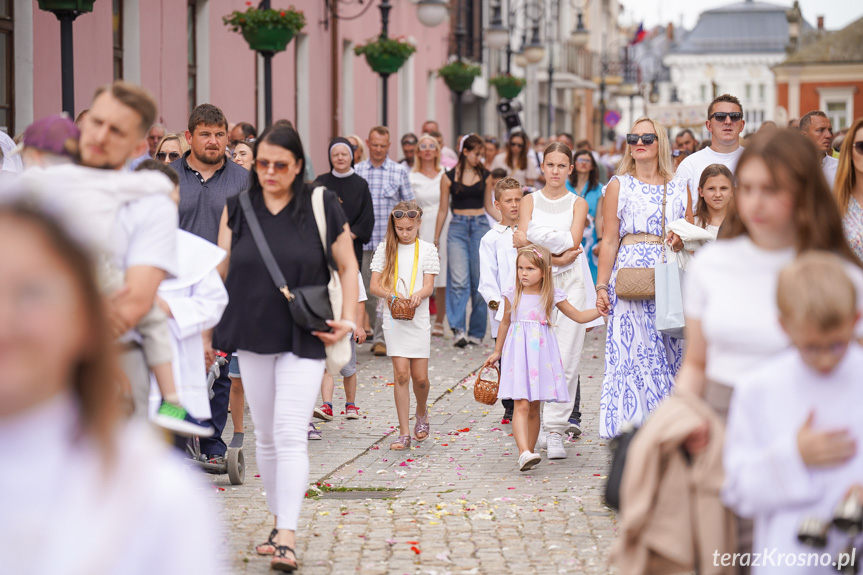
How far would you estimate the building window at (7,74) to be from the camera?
11.2m

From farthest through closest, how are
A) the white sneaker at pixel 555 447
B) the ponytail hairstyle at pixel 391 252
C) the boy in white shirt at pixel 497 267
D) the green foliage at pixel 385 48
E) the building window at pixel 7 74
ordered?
the green foliage at pixel 385 48 < the building window at pixel 7 74 < the boy in white shirt at pixel 497 267 < the ponytail hairstyle at pixel 391 252 < the white sneaker at pixel 555 447

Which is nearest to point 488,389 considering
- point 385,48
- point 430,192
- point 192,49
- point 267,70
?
point 430,192

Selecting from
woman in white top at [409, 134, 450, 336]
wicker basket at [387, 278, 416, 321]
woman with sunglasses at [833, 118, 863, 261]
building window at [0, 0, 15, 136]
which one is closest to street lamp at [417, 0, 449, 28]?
woman in white top at [409, 134, 450, 336]

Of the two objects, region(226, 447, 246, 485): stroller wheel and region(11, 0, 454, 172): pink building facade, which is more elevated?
region(11, 0, 454, 172): pink building facade

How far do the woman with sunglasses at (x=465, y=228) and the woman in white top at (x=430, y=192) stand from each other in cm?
25

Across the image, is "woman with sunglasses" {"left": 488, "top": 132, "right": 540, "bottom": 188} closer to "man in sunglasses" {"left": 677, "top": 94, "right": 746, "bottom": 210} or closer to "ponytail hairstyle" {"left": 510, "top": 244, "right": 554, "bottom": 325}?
"man in sunglasses" {"left": 677, "top": 94, "right": 746, "bottom": 210}

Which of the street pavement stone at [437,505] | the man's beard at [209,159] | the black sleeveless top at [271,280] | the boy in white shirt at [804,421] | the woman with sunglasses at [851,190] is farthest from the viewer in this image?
the man's beard at [209,159]

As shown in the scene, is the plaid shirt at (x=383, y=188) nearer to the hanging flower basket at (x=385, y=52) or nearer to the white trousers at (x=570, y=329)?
the white trousers at (x=570, y=329)

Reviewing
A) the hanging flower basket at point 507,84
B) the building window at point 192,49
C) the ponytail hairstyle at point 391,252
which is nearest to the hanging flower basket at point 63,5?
the ponytail hairstyle at point 391,252

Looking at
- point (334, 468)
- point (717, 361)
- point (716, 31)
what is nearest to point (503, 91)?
point (334, 468)

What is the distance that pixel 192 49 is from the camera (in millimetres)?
16344

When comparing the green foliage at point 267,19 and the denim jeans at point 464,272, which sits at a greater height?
the green foliage at point 267,19

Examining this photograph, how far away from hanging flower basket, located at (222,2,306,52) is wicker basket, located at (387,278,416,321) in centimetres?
588

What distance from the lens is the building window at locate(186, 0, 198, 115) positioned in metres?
16.2
